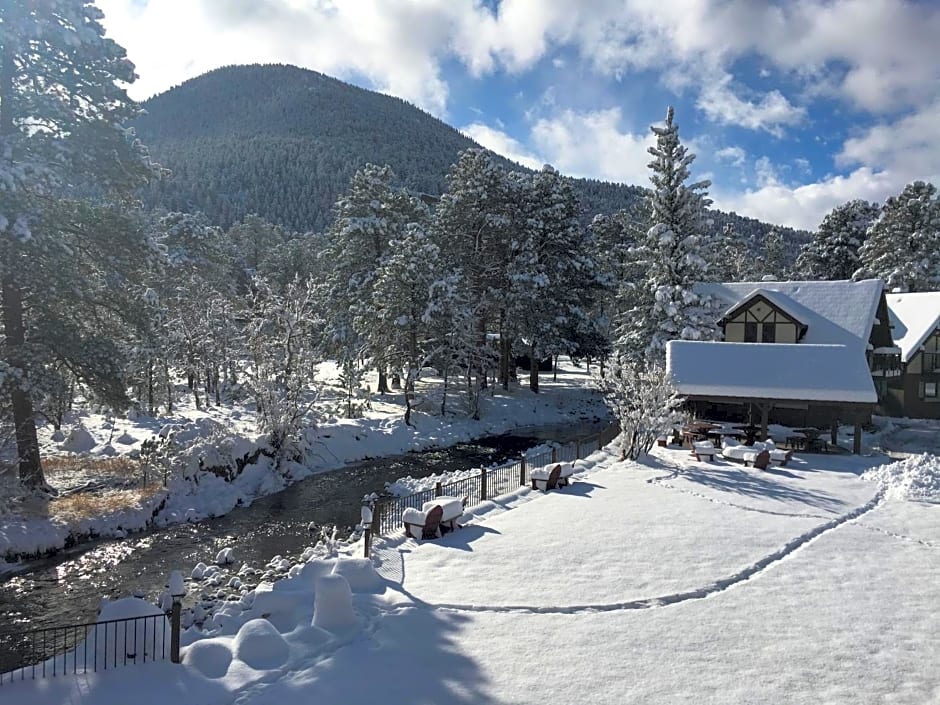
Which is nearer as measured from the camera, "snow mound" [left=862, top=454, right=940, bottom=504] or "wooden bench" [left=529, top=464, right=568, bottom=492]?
"snow mound" [left=862, top=454, right=940, bottom=504]

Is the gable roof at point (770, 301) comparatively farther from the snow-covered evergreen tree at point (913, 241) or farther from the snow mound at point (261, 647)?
the snow mound at point (261, 647)

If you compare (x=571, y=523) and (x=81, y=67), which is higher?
(x=81, y=67)

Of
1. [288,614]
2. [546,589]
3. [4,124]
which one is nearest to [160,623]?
[288,614]

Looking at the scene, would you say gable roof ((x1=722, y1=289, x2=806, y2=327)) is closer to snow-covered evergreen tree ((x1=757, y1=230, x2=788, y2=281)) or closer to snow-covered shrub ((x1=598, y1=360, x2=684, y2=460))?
snow-covered shrub ((x1=598, y1=360, x2=684, y2=460))

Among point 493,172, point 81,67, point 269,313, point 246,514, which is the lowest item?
point 246,514

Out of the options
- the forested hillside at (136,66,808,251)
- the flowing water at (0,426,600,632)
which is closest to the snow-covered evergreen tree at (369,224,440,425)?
the flowing water at (0,426,600,632)

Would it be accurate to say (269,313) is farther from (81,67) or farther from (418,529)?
(418,529)

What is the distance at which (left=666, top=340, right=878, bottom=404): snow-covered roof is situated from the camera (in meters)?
24.4

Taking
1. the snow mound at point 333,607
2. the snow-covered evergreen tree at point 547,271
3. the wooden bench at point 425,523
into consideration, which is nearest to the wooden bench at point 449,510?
the wooden bench at point 425,523

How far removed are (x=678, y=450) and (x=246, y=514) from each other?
17.2 meters

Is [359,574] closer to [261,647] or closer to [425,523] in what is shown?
[261,647]

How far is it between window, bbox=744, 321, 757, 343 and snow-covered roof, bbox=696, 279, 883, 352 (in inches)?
53.1

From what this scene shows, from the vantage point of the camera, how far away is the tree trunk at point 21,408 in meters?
17.5

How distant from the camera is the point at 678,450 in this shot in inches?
1035
